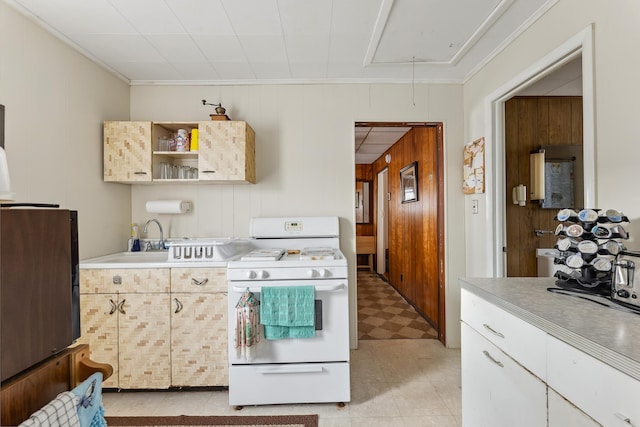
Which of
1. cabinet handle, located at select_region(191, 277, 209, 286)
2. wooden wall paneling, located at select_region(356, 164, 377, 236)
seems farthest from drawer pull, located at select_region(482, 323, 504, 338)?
wooden wall paneling, located at select_region(356, 164, 377, 236)

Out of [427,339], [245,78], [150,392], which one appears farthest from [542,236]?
[150,392]

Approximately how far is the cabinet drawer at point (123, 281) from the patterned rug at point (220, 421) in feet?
2.48

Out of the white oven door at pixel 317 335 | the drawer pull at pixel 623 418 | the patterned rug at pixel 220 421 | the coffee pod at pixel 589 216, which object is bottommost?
the patterned rug at pixel 220 421

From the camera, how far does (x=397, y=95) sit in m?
2.74

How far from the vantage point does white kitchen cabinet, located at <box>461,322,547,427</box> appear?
101 cm

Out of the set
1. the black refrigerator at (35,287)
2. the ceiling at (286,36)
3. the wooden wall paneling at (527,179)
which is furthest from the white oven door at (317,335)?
the wooden wall paneling at (527,179)

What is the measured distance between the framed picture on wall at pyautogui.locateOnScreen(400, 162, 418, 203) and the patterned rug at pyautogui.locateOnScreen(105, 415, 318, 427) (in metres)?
2.64

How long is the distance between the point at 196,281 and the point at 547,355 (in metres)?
1.88

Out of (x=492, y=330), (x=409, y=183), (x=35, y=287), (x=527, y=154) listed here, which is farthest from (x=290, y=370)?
(x=409, y=183)

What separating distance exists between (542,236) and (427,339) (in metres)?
1.39

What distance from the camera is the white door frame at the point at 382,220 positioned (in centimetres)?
570

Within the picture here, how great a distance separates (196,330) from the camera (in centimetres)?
205

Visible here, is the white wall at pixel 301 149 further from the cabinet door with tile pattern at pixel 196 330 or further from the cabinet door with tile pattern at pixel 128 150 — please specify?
the cabinet door with tile pattern at pixel 196 330

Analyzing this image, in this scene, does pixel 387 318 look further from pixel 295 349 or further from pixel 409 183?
pixel 295 349
